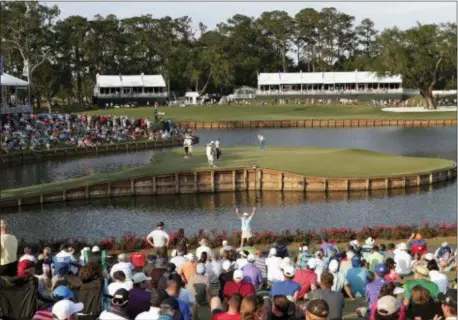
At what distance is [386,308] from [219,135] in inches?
3044

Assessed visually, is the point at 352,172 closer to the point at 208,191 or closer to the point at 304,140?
the point at 208,191

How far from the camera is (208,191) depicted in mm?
43531

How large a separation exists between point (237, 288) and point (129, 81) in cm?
12344

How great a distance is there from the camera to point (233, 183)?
43875mm

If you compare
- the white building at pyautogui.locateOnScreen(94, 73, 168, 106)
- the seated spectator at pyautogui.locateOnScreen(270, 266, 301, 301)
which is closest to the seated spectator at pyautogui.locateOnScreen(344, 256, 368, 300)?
the seated spectator at pyautogui.locateOnScreen(270, 266, 301, 301)

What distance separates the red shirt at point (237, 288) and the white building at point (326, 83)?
124 meters

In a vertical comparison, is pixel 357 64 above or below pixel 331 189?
above

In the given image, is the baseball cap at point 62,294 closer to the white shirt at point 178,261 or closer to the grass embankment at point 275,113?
the white shirt at point 178,261

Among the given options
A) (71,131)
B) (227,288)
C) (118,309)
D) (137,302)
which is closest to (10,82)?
(71,131)

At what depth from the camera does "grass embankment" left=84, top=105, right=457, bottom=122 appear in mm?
105062

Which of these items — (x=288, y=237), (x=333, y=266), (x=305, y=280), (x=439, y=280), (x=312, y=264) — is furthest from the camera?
(x=288, y=237)

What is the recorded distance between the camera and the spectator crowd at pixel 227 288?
10.5 m

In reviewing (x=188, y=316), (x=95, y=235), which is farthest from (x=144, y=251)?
(x=188, y=316)

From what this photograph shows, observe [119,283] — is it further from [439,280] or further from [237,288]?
[439,280]
